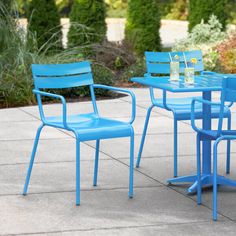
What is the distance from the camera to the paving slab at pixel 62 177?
661cm

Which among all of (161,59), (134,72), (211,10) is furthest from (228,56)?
(161,59)

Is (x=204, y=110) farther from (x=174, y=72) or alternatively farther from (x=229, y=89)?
(x=229, y=89)

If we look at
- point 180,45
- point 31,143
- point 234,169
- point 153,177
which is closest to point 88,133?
point 153,177


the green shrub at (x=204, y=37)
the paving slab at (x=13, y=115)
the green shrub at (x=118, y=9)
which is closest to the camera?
the paving slab at (x=13, y=115)

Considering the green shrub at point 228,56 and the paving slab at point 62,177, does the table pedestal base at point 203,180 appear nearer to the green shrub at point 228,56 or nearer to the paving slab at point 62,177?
the paving slab at point 62,177

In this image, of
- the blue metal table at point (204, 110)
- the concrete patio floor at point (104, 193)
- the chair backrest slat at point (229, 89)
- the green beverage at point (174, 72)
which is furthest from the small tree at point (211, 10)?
the chair backrest slat at point (229, 89)

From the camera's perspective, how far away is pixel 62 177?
22.9ft

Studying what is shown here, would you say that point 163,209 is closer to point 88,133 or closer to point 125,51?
point 88,133

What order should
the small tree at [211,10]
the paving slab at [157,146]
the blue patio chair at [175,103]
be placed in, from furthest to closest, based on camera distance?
the small tree at [211,10] < the paving slab at [157,146] < the blue patio chair at [175,103]

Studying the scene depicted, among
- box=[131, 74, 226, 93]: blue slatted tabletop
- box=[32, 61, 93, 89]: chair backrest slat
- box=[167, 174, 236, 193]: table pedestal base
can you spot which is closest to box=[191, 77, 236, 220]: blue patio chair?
box=[167, 174, 236, 193]: table pedestal base

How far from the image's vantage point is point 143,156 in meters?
7.91

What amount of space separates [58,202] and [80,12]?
1210cm

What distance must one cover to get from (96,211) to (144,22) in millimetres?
13067

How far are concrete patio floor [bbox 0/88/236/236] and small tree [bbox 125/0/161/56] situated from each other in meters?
9.24
